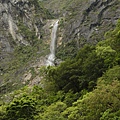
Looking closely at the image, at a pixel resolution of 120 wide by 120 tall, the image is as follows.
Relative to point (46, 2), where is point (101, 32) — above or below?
below

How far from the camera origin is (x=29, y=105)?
29.7 meters

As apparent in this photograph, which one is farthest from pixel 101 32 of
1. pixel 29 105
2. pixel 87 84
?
pixel 29 105

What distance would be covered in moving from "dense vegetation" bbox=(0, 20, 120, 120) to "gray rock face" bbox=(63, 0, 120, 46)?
31452 mm

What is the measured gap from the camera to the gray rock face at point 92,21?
2913 inches

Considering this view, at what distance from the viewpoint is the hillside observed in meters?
26.7

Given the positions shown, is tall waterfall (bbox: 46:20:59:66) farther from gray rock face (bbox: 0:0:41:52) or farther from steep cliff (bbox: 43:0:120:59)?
gray rock face (bbox: 0:0:41:52)

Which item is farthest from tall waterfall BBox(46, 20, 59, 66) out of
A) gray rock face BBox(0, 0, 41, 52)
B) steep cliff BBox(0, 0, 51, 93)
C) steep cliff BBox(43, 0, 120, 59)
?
gray rock face BBox(0, 0, 41, 52)

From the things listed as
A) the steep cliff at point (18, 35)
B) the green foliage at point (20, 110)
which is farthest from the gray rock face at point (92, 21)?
the green foliage at point (20, 110)

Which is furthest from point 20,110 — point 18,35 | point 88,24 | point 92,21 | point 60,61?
point 18,35

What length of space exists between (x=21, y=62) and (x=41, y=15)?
79.6 ft

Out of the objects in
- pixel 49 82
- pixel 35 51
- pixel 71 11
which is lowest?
pixel 49 82

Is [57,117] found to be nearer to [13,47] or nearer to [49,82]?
[49,82]

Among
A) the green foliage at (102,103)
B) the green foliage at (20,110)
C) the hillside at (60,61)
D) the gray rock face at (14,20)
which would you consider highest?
the gray rock face at (14,20)

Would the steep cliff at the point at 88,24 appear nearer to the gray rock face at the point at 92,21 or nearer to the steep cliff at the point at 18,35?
the gray rock face at the point at 92,21
